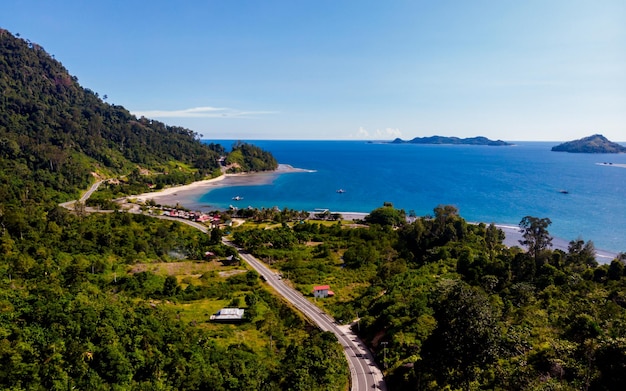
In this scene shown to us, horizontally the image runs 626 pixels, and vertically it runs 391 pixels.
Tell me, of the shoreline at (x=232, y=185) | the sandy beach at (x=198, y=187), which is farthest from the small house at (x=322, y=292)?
the sandy beach at (x=198, y=187)

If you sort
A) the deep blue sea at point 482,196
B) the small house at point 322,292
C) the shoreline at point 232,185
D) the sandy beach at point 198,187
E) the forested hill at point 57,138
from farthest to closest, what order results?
the sandy beach at point 198,187
the forested hill at point 57,138
the deep blue sea at point 482,196
the shoreline at point 232,185
the small house at point 322,292

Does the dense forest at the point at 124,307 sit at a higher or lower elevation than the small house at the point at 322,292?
higher

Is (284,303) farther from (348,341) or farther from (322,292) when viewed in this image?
(348,341)

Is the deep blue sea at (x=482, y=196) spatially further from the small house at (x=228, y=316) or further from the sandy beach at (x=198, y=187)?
the small house at (x=228, y=316)

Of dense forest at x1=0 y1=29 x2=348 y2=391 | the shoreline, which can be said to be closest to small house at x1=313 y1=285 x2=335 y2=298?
dense forest at x1=0 y1=29 x2=348 y2=391

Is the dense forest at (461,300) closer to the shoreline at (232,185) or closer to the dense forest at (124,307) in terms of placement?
the dense forest at (124,307)

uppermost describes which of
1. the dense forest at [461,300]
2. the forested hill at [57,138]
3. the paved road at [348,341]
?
the forested hill at [57,138]

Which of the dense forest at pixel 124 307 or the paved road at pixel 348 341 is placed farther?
the paved road at pixel 348 341

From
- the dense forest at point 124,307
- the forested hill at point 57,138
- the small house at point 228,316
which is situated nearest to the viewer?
the dense forest at point 124,307

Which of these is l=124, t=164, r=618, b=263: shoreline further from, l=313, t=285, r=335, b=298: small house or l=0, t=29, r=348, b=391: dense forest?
l=313, t=285, r=335, b=298: small house
